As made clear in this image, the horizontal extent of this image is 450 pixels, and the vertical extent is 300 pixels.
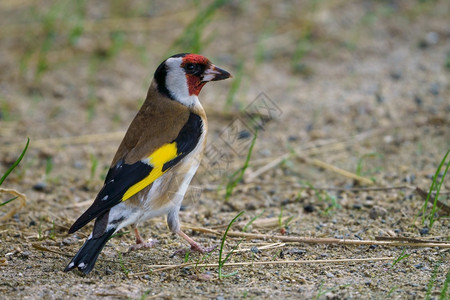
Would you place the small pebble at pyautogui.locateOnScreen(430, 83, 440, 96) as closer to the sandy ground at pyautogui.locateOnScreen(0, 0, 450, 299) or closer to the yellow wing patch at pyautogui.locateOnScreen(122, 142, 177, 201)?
the sandy ground at pyautogui.locateOnScreen(0, 0, 450, 299)

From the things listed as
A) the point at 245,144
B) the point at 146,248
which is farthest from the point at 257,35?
the point at 146,248

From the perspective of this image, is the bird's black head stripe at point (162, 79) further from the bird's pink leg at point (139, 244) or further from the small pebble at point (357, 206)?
the small pebble at point (357, 206)

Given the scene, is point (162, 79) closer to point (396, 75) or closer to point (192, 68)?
point (192, 68)

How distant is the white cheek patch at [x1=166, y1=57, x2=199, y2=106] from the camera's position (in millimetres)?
4258

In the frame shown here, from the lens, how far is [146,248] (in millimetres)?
4059

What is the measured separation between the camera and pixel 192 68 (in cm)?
426

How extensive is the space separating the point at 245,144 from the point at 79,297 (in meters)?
2.79

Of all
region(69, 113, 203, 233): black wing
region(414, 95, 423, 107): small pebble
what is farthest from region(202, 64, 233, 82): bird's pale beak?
region(414, 95, 423, 107): small pebble

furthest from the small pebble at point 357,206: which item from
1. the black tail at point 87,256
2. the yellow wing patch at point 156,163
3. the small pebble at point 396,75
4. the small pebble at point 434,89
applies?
the small pebble at point 396,75

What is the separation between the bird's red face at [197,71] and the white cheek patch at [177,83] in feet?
0.09

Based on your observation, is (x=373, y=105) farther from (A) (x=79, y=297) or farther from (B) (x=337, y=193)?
(A) (x=79, y=297)

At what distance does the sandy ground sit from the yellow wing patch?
431 mm

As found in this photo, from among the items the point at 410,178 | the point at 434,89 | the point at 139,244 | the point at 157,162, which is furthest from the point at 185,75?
the point at 434,89

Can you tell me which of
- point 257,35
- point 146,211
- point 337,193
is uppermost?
point 257,35
